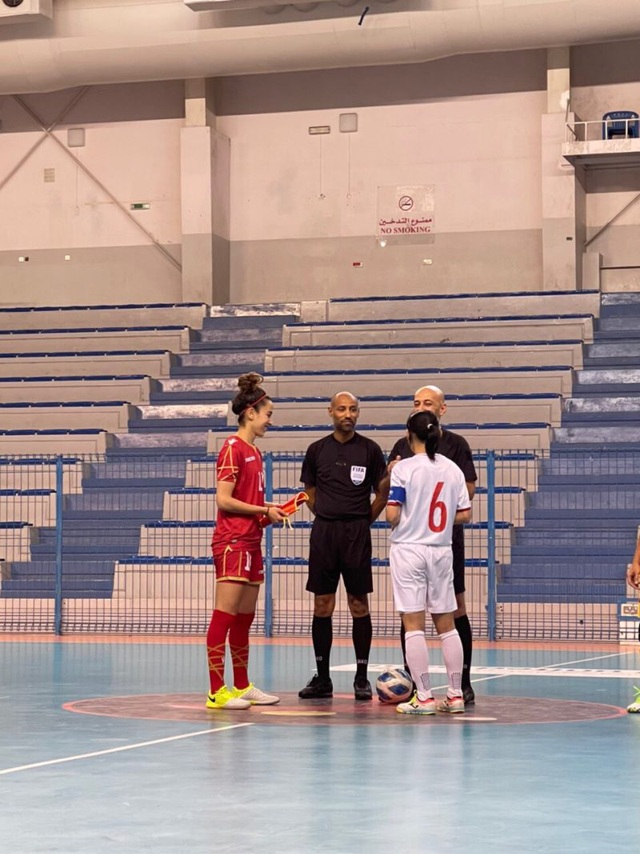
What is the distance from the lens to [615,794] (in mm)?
5992

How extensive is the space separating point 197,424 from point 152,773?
15.3 meters

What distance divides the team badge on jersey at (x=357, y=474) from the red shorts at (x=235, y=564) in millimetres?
861

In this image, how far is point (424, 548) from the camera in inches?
335

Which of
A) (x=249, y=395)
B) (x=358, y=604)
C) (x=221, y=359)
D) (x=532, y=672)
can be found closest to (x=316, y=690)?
(x=358, y=604)

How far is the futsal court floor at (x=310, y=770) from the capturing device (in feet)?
16.8

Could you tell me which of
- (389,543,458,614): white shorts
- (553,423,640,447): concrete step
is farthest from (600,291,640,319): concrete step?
(389,543,458,614): white shorts

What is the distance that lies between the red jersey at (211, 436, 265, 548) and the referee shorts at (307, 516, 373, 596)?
1.83ft

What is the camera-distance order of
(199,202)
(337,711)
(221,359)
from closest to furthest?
(337,711) < (221,359) < (199,202)

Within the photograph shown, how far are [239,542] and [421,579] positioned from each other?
1137 millimetres

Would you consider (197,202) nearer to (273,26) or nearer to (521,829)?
(273,26)

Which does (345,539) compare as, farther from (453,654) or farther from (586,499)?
(586,499)

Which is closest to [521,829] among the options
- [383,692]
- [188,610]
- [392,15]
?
[383,692]

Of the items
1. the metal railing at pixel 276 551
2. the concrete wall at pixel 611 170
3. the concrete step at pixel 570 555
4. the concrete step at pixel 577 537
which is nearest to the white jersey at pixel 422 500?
the metal railing at pixel 276 551

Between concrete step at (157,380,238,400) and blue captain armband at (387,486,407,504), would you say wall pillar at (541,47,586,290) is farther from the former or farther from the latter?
blue captain armband at (387,486,407,504)
